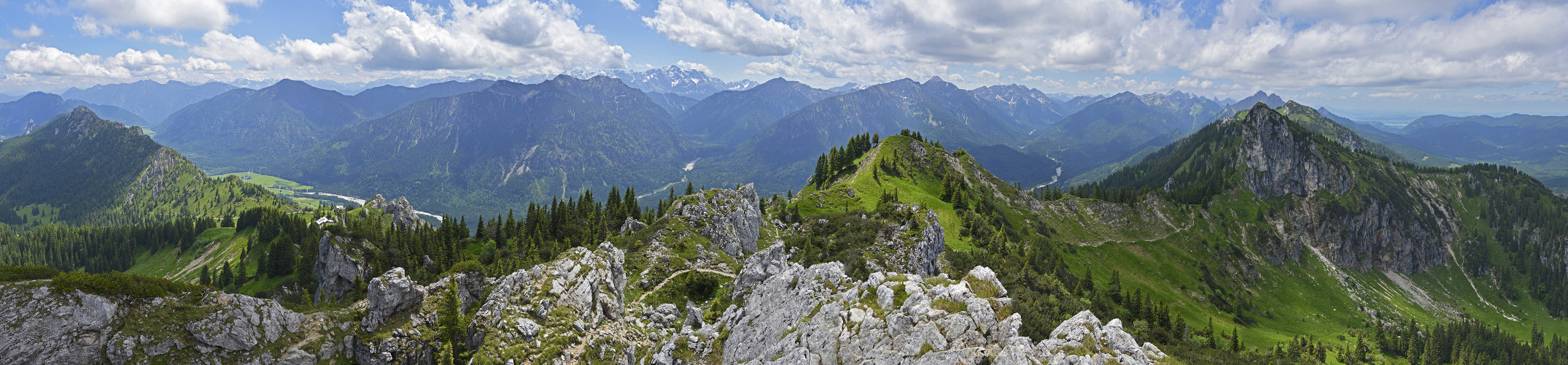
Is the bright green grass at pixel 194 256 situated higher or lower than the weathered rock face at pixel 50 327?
lower

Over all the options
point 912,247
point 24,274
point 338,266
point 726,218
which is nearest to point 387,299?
point 24,274

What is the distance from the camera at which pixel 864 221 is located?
83.3 metres

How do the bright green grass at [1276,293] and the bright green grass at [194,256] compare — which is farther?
the bright green grass at [194,256]

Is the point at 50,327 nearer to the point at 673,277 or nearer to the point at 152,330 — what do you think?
the point at 152,330

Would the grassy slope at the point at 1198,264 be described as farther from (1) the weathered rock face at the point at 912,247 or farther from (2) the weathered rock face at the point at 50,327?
(2) the weathered rock face at the point at 50,327

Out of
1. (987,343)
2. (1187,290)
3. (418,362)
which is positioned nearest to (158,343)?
(418,362)

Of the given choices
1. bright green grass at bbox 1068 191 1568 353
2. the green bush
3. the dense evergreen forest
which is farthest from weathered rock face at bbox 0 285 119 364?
bright green grass at bbox 1068 191 1568 353

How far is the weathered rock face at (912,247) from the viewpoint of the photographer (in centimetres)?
7069

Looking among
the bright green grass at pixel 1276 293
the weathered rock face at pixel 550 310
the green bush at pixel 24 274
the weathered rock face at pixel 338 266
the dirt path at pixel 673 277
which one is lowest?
the bright green grass at pixel 1276 293

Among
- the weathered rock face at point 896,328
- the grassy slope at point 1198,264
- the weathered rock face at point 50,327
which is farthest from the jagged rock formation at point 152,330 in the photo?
the grassy slope at point 1198,264

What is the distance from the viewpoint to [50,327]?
33969 mm

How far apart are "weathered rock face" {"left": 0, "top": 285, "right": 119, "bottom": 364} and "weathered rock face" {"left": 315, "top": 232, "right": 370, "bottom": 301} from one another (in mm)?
56196

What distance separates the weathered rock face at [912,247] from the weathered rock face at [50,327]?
2363 inches

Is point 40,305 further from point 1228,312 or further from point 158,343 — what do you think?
point 1228,312
